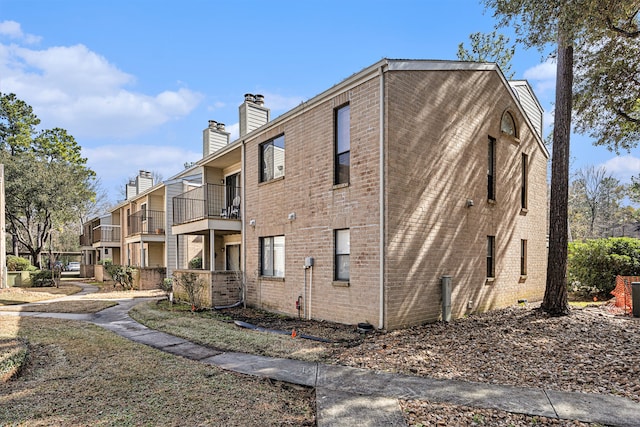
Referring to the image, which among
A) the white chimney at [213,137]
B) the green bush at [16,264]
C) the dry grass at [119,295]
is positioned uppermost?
the white chimney at [213,137]

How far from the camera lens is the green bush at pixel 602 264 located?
14.4 m

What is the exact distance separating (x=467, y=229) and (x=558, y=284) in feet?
8.87

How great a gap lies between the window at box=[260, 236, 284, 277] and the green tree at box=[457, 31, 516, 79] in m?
21.6

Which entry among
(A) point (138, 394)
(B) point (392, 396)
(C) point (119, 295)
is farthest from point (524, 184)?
(C) point (119, 295)

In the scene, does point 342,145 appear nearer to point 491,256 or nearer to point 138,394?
point 491,256

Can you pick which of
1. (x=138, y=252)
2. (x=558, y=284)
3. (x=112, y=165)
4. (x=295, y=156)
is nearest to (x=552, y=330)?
(x=558, y=284)

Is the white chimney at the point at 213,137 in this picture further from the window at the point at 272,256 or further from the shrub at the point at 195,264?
the window at the point at 272,256

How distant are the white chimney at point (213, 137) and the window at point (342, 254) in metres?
11.3

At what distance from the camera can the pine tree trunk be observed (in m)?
10.1

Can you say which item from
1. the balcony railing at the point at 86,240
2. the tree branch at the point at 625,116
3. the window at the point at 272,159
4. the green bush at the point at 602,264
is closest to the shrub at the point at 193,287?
the window at the point at 272,159

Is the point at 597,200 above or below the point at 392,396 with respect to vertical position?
above

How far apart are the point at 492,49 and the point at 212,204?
2224 cm

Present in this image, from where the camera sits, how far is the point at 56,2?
999 centimetres

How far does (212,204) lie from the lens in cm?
1678
